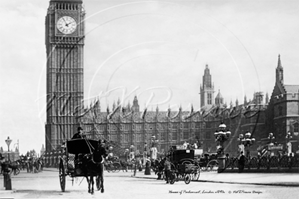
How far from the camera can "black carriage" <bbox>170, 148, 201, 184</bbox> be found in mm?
18719

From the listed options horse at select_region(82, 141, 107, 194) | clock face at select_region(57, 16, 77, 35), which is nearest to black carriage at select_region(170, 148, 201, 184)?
horse at select_region(82, 141, 107, 194)

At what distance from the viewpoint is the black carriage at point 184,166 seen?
18719mm

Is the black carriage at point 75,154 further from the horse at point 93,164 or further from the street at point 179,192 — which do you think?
the street at point 179,192

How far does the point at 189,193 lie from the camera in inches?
634

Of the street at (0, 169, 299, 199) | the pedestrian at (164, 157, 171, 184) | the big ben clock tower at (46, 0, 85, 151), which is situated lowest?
the street at (0, 169, 299, 199)

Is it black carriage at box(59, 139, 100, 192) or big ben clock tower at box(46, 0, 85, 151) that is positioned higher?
big ben clock tower at box(46, 0, 85, 151)

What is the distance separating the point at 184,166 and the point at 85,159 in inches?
157

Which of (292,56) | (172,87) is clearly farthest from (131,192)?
(292,56)

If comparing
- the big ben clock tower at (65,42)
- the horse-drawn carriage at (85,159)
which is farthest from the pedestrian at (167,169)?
the horse-drawn carriage at (85,159)

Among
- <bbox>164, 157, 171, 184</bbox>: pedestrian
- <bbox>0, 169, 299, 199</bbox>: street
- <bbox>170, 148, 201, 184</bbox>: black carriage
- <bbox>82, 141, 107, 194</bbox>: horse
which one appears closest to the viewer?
<bbox>0, 169, 299, 199</bbox>: street

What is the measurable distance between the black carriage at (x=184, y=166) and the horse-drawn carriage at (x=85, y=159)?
3.35 meters

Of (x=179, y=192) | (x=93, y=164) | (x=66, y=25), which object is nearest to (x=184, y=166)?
(x=179, y=192)

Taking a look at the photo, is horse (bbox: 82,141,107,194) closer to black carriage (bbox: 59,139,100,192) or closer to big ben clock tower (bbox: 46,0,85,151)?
black carriage (bbox: 59,139,100,192)

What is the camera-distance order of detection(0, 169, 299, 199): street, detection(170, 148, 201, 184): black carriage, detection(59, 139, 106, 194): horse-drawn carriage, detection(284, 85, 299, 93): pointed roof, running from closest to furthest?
1. detection(0, 169, 299, 199): street
2. detection(59, 139, 106, 194): horse-drawn carriage
3. detection(170, 148, 201, 184): black carriage
4. detection(284, 85, 299, 93): pointed roof
